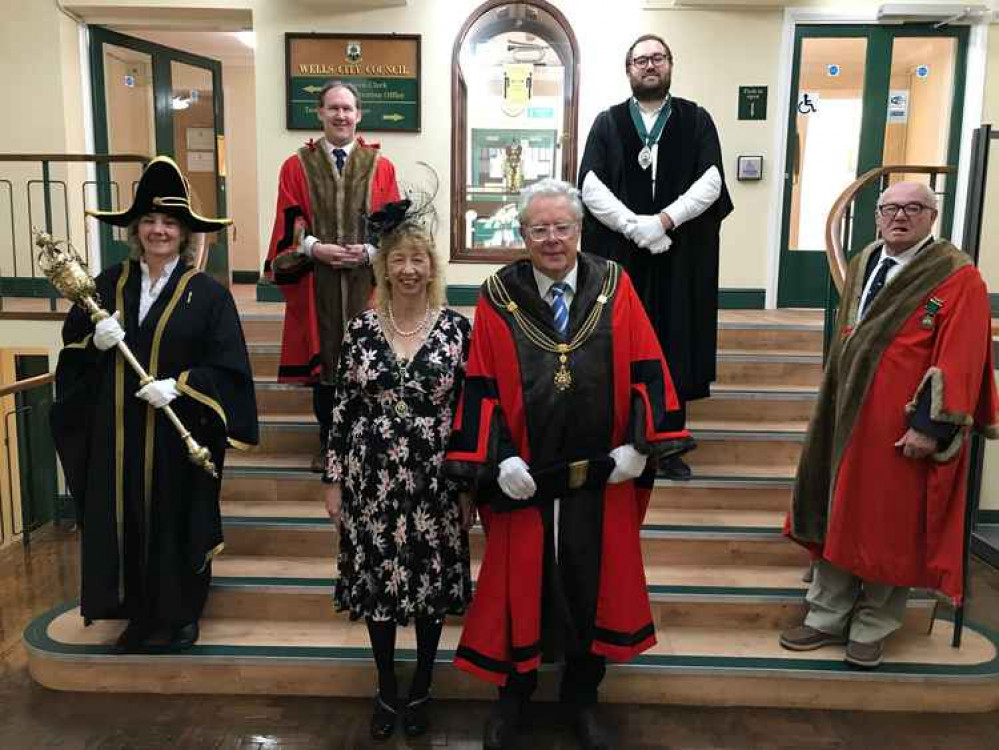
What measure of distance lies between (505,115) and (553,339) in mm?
3943

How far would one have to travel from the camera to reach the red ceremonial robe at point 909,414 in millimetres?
2547

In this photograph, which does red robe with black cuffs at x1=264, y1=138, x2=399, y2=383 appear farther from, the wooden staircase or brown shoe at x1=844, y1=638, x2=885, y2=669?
brown shoe at x1=844, y1=638, x2=885, y2=669

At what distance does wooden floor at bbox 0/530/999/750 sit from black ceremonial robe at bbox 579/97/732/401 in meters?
1.36

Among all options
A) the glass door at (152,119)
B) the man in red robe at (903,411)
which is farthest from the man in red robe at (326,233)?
the glass door at (152,119)

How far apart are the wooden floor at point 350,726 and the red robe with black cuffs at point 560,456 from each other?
Answer: 42 cm

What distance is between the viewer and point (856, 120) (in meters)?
5.89

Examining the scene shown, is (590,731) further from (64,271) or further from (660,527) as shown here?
(64,271)

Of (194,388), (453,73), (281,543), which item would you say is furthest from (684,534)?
(453,73)

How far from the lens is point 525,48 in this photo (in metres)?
5.73

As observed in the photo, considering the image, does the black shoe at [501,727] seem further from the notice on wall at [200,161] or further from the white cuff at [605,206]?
the notice on wall at [200,161]

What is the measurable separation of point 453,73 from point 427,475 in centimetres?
404

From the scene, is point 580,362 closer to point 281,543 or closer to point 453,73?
point 281,543

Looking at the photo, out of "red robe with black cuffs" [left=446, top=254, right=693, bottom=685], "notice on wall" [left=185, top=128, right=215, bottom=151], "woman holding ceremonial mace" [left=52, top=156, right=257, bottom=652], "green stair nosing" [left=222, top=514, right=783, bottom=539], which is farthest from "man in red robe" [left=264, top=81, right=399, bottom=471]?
"notice on wall" [left=185, top=128, right=215, bottom=151]

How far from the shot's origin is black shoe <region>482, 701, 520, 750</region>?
96.7 inches
